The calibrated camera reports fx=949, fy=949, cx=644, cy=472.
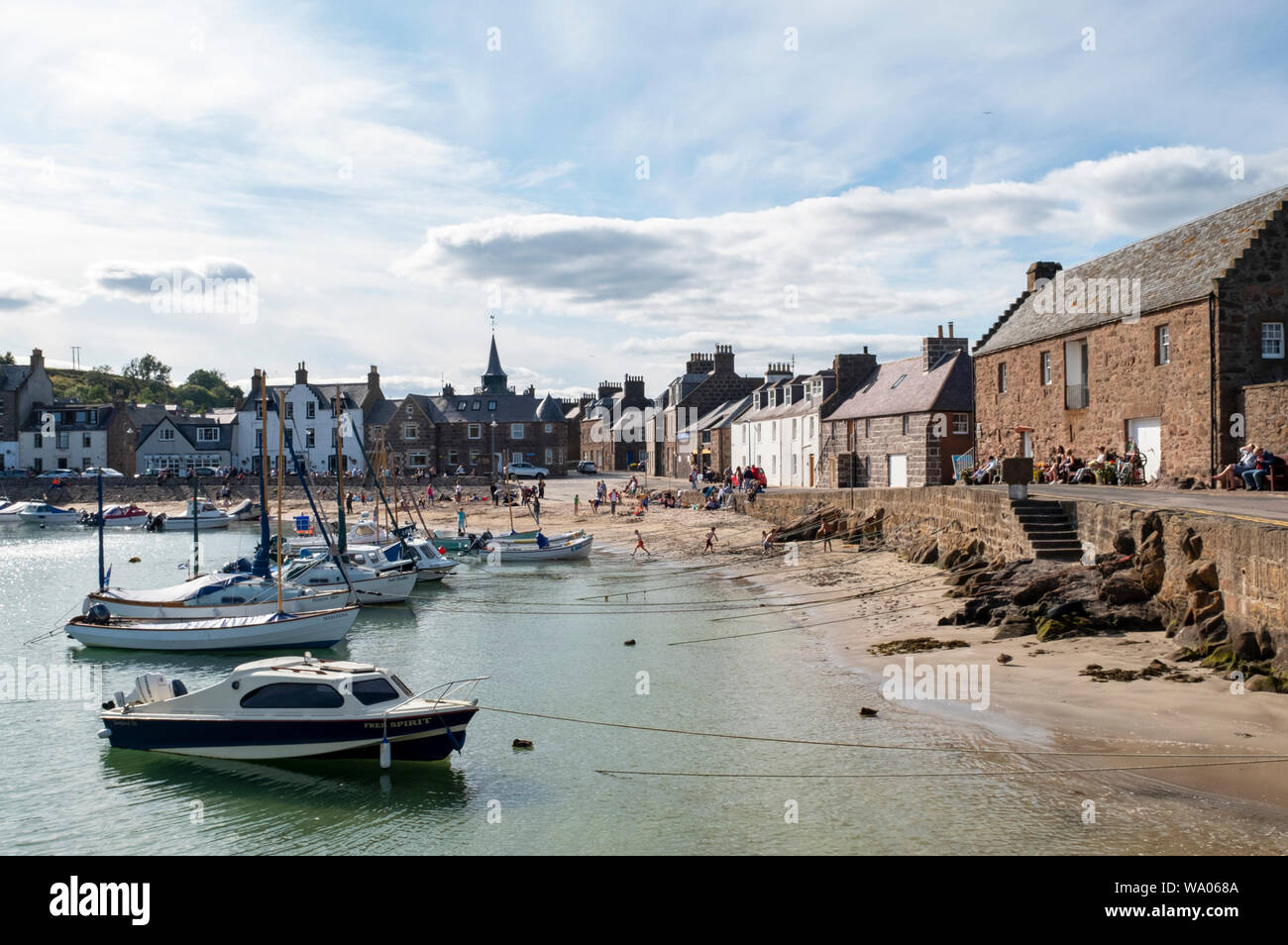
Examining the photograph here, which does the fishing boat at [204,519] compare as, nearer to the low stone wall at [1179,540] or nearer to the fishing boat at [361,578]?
the fishing boat at [361,578]

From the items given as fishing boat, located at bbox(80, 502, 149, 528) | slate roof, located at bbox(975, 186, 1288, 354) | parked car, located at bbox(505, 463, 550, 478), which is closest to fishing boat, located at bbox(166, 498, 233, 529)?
fishing boat, located at bbox(80, 502, 149, 528)

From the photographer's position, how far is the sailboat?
25.2 metres

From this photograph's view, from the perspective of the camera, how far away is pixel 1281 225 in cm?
2856

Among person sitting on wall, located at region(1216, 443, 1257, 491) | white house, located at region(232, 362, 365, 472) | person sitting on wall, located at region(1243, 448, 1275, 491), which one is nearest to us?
person sitting on wall, located at region(1243, 448, 1275, 491)

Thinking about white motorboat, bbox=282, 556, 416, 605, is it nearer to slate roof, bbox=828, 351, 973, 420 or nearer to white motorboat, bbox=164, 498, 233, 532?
slate roof, bbox=828, 351, 973, 420

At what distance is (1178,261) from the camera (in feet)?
104

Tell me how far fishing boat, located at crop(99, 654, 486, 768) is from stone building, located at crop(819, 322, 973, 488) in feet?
121

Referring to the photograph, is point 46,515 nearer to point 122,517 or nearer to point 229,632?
point 122,517

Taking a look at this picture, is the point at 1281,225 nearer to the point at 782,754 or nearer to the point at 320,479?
the point at 782,754

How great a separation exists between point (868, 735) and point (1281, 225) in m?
23.0

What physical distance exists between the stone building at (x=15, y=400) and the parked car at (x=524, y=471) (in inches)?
1938

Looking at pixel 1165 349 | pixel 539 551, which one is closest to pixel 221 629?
pixel 539 551

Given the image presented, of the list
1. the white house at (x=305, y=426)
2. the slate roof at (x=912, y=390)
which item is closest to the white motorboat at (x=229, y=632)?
the slate roof at (x=912, y=390)
